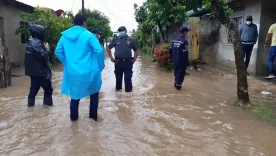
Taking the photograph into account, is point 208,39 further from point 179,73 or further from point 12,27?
point 12,27

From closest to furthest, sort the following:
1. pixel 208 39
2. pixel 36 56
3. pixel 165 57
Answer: pixel 36 56 < pixel 165 57 < pixel 208 39

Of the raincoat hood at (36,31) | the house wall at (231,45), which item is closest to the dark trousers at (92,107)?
the raincoat hood at (36,31)

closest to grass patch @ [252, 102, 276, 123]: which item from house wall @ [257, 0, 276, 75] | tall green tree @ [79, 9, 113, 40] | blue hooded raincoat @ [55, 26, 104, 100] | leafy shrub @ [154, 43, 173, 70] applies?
blue hooded raincoat @ [55, 26, 104, 100]

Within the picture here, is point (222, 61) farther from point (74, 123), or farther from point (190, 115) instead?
point (74, 123)

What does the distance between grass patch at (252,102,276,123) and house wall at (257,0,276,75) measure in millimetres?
3408

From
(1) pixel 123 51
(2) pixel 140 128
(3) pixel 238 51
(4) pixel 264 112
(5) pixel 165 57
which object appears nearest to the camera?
(2) pixel 140 128

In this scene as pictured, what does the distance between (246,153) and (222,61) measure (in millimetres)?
8138

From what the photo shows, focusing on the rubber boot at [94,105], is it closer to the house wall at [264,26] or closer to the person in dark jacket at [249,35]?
the person in dark jacket at [249,35]

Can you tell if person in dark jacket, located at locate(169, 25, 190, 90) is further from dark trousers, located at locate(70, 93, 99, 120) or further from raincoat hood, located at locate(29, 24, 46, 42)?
raincoat hood, located at locate(29, 24, 46, 42)

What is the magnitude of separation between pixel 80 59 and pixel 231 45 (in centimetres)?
748

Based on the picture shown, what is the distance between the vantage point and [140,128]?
4156mm

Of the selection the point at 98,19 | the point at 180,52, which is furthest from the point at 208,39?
the point at 98,19

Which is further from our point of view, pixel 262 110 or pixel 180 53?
pixel 180 53

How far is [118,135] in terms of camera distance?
386 cm
